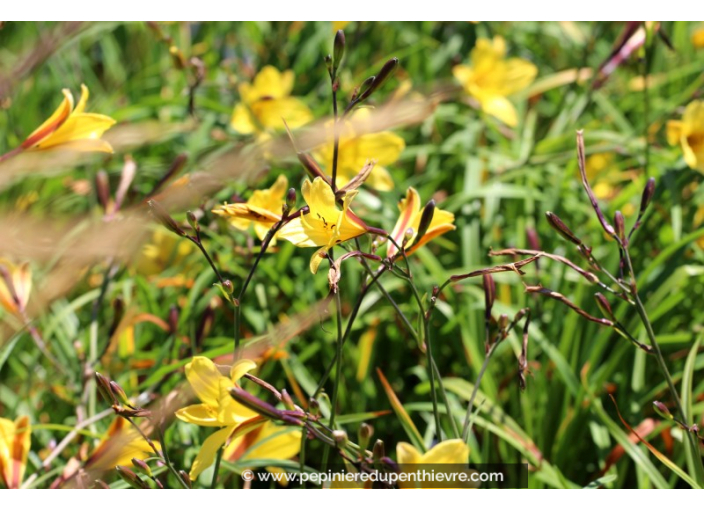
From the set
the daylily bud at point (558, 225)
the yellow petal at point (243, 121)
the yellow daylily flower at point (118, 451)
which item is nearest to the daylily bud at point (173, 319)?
the yellow daylily flower at point (118, 451)

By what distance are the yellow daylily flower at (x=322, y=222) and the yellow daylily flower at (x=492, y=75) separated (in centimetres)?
97

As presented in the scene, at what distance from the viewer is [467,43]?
7.08 feet

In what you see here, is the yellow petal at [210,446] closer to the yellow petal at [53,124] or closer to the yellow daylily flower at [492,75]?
the yellow petal at [53,124]

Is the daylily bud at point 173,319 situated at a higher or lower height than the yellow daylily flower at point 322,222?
higher

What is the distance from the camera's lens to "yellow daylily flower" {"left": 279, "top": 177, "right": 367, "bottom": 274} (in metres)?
0.76

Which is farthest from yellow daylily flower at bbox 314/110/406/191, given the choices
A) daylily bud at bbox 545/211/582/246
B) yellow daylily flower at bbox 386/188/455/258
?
daylily bud at bbox 545/211/582/246

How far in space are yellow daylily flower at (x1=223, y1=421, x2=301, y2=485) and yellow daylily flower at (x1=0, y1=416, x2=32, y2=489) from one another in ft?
0.93

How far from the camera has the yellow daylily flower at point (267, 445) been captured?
103 cm

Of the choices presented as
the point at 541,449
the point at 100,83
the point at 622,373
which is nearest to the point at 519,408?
the point at 541,449

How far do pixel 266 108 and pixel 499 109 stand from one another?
0.53 m

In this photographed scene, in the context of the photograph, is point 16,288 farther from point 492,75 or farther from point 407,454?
point 492,75

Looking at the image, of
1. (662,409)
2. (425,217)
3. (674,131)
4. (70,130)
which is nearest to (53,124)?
(70,130)

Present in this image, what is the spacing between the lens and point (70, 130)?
100 centimetres
